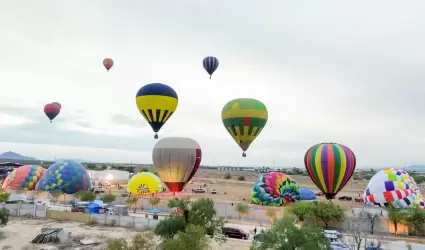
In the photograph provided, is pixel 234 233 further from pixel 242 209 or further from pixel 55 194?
pixel 55 194

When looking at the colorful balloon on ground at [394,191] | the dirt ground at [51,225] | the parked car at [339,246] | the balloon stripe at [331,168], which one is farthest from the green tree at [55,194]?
the colorful balloon on ground at [394,191]

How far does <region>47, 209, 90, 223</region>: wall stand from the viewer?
35625 millimetres

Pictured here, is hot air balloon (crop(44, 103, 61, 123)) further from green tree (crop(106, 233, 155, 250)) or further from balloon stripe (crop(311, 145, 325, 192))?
green tree (crop(106, 233, 155, 250))

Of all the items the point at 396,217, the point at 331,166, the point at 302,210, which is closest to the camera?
the point at 396,217

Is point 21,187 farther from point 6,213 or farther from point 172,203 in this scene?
point 172,203

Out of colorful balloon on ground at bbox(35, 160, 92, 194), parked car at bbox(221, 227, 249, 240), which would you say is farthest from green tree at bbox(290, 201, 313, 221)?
colorful balloon on ground at bbox(35, 160, 92, 194)

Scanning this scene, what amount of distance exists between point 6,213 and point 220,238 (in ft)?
63.2

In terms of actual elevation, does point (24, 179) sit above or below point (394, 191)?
above

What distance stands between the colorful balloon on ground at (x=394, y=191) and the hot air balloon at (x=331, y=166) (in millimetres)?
5628

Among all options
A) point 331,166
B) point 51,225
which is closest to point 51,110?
point 51,225

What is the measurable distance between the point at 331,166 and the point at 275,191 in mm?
9995

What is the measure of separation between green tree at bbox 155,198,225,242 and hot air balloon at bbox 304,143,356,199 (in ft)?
54.4

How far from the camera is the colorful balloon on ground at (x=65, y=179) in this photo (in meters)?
51.8

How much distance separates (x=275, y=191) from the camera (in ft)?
146
